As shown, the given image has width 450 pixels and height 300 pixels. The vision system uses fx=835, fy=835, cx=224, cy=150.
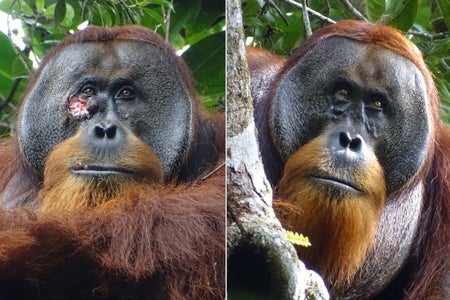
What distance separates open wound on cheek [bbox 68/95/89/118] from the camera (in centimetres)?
139

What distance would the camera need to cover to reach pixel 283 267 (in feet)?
3.67

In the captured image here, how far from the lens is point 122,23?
144 centimetres

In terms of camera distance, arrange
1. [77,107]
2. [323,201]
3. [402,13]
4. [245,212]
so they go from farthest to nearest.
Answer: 1. [402,13]
2. [323,201]
3. [77,107]
4. [245,212]

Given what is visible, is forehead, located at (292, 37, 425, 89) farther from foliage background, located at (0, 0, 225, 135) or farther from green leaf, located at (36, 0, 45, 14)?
green leaf, located at (36, 0, 45, 14)

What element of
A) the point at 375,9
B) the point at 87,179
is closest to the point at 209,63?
the point at 87,179

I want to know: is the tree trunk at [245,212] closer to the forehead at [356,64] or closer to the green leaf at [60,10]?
the green leaf at [60,10]

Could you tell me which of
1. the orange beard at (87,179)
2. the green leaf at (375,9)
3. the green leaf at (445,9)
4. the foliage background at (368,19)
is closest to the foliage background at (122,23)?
the orange beard at (87,179)

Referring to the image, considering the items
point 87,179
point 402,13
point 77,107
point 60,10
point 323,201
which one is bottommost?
point 323,201

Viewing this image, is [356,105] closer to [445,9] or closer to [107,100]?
[107,100]

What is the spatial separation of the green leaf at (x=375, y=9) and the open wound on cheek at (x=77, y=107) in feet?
3.03

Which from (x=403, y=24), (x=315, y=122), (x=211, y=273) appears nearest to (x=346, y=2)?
(x=403, y=24)

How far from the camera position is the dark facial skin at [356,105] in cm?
163

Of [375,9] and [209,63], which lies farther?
[375,9]

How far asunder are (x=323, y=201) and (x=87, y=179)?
A: 0.47 m
